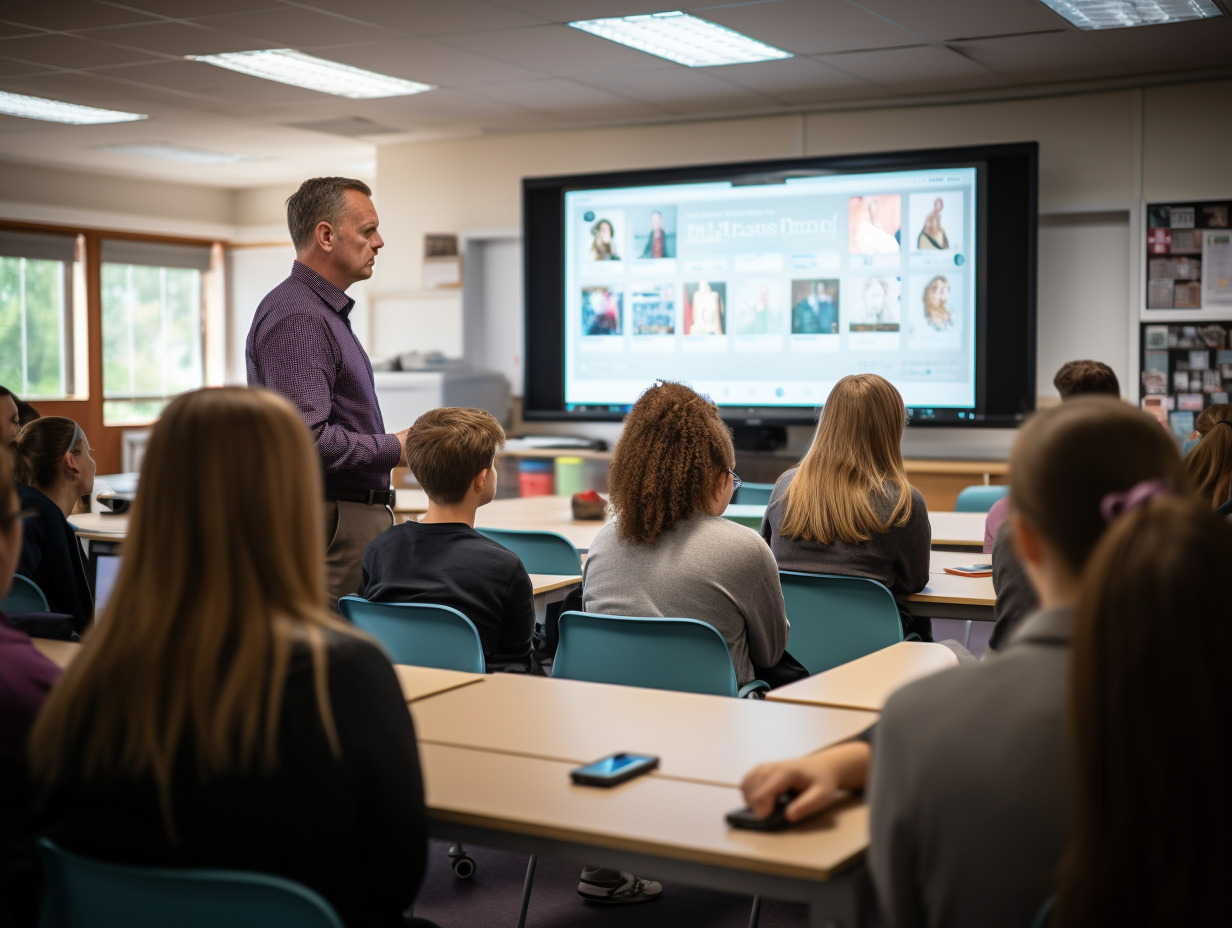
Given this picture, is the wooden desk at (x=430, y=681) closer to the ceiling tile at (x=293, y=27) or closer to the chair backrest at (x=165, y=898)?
the chair backrest at (x=165, y=898)

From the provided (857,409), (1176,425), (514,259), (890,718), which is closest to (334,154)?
(514,259)

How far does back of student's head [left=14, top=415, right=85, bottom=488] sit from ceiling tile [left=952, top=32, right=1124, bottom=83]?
13.9ft

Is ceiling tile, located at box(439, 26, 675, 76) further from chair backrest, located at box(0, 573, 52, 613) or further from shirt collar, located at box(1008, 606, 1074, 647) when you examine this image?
shirt collar, located at box(1008, 606, 1074, 647)

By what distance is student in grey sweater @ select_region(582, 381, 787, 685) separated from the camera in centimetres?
253

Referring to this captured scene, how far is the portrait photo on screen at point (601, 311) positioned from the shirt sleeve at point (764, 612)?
485 cm

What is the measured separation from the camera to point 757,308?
6.99 meters

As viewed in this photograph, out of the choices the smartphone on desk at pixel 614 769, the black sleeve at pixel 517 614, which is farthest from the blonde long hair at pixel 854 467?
the smartphone on desk at pixel 614 769

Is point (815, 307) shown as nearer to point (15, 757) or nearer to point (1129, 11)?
point (1129, 11)

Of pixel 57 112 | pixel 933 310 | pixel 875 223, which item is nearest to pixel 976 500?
pixel 933 310

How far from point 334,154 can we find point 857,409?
6829 mm

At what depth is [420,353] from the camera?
807cm

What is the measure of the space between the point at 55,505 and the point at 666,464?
1619mm

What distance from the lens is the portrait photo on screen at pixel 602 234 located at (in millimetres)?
7285

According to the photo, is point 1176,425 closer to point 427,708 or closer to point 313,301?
point 313,301
